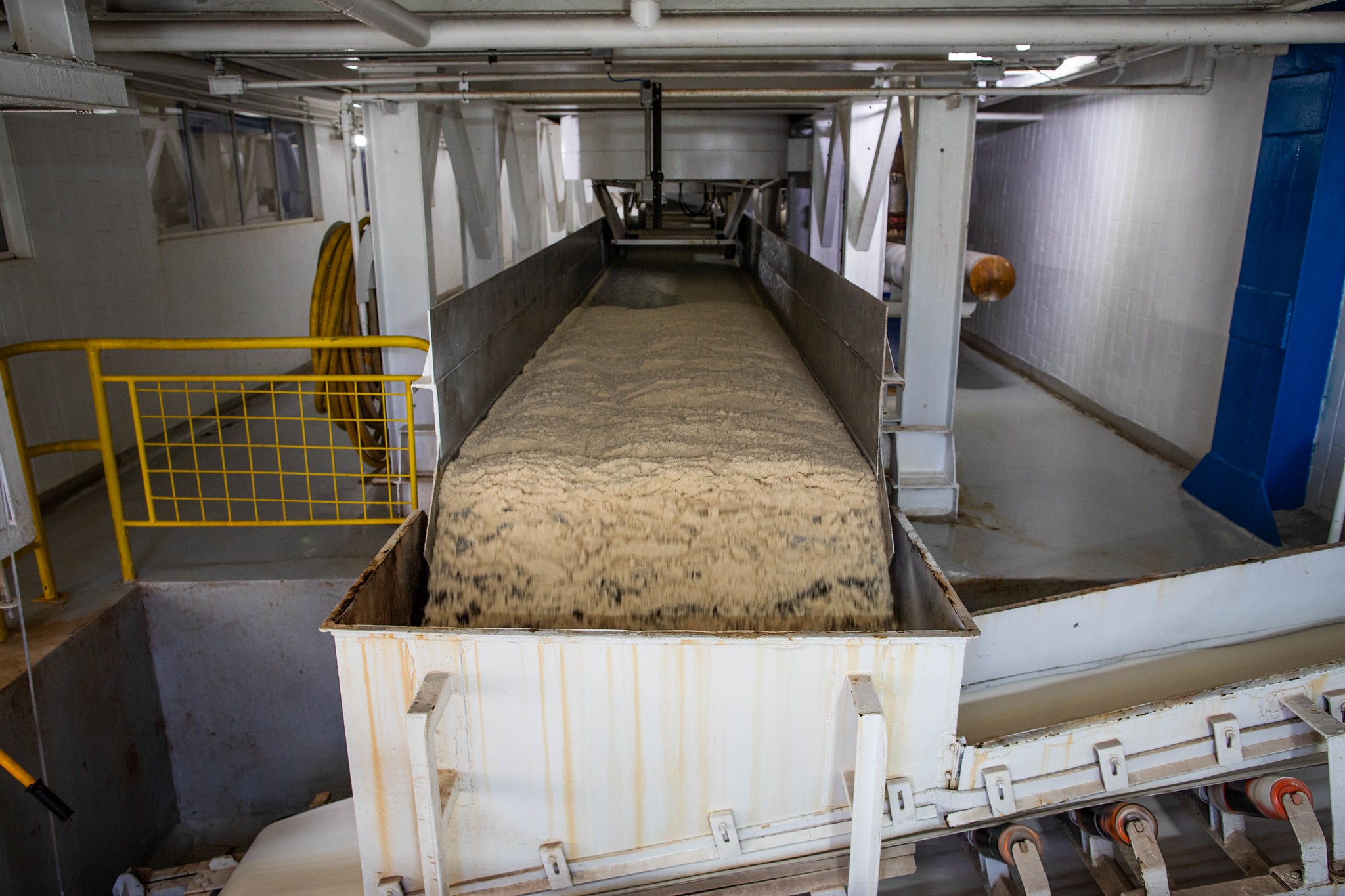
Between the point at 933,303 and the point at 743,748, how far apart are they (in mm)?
2512

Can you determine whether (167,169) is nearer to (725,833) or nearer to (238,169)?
(238,169)

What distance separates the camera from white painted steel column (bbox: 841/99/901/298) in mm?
4062

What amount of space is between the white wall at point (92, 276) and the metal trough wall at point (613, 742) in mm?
2881

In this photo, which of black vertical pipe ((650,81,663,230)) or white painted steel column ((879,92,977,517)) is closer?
black vertical pipe ((650,81,663,230))

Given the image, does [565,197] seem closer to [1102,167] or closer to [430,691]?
[1102,167]

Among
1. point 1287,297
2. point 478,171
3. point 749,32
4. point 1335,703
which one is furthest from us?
point 478,171

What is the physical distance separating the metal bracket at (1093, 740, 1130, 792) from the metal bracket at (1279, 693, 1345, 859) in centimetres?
39

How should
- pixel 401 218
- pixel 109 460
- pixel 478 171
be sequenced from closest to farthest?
1. pixel 109 460
2. pixel 401 218
3. pixel 478 171

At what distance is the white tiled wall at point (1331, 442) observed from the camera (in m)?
3.62

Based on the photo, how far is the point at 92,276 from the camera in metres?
4.27

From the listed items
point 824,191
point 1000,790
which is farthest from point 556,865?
point 824,191

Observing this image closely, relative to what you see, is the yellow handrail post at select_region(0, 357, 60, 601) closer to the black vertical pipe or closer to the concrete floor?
the black vertical pipe

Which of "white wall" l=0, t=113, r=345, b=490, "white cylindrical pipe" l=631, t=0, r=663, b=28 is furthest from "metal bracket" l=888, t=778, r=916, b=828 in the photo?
"white wall" l=0, t=113, r=345, b=490

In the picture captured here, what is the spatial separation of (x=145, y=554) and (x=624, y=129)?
3.33m
